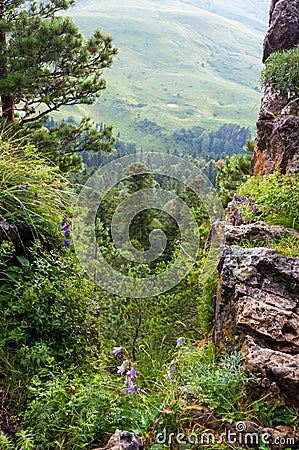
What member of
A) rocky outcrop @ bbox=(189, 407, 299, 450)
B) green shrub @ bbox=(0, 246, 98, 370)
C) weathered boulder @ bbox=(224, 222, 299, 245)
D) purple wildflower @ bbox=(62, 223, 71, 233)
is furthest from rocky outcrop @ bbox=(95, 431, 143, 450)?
purple wildflower @ bbox=(62, 223, 71, 233)

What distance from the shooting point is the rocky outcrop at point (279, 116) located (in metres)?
5.60

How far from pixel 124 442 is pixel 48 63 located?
8.76m

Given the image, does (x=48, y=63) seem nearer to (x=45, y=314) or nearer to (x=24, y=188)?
(x=24, y=188)

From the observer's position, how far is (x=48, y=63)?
923cm

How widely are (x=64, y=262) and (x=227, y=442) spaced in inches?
102

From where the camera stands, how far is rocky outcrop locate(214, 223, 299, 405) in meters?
2.54

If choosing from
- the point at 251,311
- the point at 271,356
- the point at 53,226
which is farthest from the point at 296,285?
the point at 53,226

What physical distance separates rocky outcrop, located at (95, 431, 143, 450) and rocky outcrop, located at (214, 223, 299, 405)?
82cm

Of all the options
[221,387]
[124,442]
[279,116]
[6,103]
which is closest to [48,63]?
[6,103]

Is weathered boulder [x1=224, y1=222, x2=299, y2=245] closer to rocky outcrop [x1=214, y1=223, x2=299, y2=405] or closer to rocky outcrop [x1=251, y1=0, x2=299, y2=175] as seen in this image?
rocky outcrop [x1=214, y1=223, x2=299, y2=405]

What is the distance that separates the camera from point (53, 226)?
4410mm

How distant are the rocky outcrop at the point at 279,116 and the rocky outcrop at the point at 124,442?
146 inches

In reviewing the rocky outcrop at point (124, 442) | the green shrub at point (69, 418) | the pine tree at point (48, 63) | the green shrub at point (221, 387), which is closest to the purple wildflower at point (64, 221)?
the green shrub at point (69, 418)

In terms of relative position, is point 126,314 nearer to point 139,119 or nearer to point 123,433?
point 123,433
